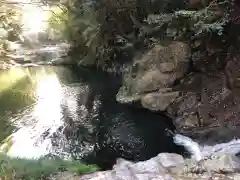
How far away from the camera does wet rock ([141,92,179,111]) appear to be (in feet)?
35.8

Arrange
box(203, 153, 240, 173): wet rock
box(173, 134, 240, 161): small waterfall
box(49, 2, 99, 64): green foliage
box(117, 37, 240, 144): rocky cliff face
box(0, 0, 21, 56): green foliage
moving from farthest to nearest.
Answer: box(0, 0, 21, 56): green foliage < box(49, 2, 99, 64): green foliage < box(117, 37, 240, 144): rocky cliff face < box(173, 134, 240, 161): small waterfall < box(203, 153, 240, 173): wet rock

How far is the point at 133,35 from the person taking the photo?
1377cm

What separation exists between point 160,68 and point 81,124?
315cm

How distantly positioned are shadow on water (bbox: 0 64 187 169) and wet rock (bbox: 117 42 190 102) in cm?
84

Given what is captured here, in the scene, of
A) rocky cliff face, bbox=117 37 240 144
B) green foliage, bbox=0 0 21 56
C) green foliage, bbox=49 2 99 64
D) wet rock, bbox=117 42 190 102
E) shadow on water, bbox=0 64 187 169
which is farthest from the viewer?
green foliage, bbox=0 0 21 56

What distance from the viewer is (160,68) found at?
11594mm

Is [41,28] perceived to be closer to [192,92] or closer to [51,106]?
[51,106]

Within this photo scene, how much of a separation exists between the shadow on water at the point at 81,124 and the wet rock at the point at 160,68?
0.84 m

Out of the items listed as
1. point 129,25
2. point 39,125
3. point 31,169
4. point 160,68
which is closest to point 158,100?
point 160,68

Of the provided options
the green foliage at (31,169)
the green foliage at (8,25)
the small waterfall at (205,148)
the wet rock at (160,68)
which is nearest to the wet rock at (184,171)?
the green foliage at (31,169)

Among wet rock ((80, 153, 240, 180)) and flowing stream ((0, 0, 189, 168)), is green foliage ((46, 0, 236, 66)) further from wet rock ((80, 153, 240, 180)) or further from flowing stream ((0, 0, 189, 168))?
wet rock ((80, 153, 240, 180))

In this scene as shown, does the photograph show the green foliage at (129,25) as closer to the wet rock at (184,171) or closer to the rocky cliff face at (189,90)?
the rocky cliff face at (189,90)

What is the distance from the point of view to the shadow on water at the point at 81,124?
9.19 m

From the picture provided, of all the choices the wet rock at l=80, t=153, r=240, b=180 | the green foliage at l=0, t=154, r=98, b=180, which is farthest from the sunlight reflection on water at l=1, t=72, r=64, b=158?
the wet rock at l=80, t=153, r=240, b=180
